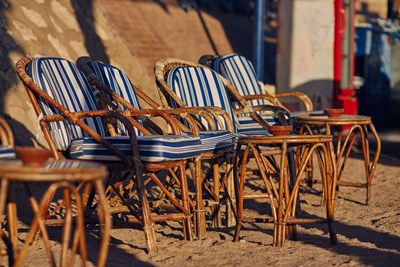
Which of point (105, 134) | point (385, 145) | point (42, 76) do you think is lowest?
point (385, 145)

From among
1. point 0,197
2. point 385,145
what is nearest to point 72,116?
point 0,197

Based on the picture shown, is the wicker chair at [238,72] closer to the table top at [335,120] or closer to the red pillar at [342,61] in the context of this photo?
the table top at [335,120]

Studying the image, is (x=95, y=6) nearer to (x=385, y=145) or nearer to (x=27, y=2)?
(x=27, y=2)

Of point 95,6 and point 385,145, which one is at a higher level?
point 95,6

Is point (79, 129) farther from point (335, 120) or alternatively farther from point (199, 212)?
point (335, 120)

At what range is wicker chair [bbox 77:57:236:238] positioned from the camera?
19.5 feet

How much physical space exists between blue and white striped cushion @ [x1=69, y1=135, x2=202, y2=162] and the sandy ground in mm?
502

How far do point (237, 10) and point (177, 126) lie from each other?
9.82 metres

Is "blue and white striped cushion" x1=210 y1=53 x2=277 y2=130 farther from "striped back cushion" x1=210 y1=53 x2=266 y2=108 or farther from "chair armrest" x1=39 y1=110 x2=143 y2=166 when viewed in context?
"chair armrest" x1=39 y1=110 x2=143 y2=166

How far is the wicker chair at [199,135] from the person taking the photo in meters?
5.96

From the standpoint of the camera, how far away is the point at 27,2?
979cm

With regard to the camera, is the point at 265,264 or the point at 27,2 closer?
the point at 265,264

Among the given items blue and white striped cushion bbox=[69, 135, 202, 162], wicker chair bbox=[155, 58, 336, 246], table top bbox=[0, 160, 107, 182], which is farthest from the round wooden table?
table top bbox=[0, 160, 107, 182]

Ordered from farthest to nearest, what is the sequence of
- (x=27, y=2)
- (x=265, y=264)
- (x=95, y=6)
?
(x=95, y=6)
(x=27, y=2)
(x=265, y=264)
